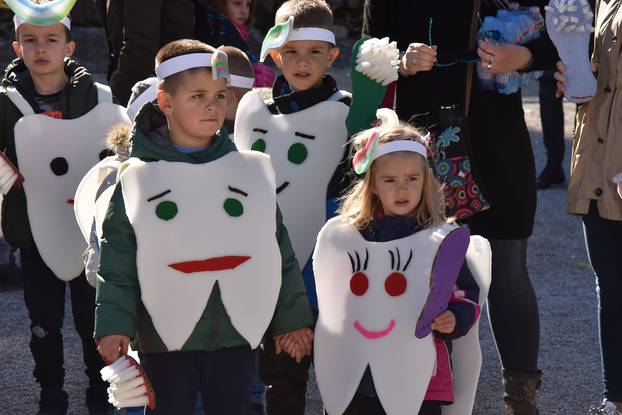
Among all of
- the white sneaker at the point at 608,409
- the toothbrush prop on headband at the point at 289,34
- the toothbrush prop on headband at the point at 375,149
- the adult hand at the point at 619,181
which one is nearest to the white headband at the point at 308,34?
the toothbrush prop on headband at the point at 289,34

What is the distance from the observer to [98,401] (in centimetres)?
461

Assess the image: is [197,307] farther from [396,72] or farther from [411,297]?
[396,72]

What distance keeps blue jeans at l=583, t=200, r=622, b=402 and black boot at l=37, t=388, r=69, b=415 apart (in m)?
2.00

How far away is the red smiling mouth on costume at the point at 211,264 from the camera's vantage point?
356 cm

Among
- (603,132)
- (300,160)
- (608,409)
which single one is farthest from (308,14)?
(608,409)

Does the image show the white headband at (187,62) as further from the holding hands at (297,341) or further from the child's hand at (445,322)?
the child's hand at (445,322)

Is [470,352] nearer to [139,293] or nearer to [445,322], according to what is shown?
[445,322]

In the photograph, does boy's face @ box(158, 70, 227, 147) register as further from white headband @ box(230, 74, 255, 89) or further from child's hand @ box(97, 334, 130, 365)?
white headband @ box(230, 74, 255, 89)

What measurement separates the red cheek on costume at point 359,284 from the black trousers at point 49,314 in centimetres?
133

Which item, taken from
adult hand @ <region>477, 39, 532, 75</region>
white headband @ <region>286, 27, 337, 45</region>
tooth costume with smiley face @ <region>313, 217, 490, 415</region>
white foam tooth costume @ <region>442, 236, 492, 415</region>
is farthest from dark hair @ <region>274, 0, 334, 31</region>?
white foam tooth costume @ <region>442, 236, 492, 415</region>

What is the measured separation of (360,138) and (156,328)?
3.00 feet

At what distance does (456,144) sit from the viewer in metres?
4.16

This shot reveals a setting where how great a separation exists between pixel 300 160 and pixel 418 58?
55 centimetres

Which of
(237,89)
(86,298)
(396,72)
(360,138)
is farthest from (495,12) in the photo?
(86,298)
